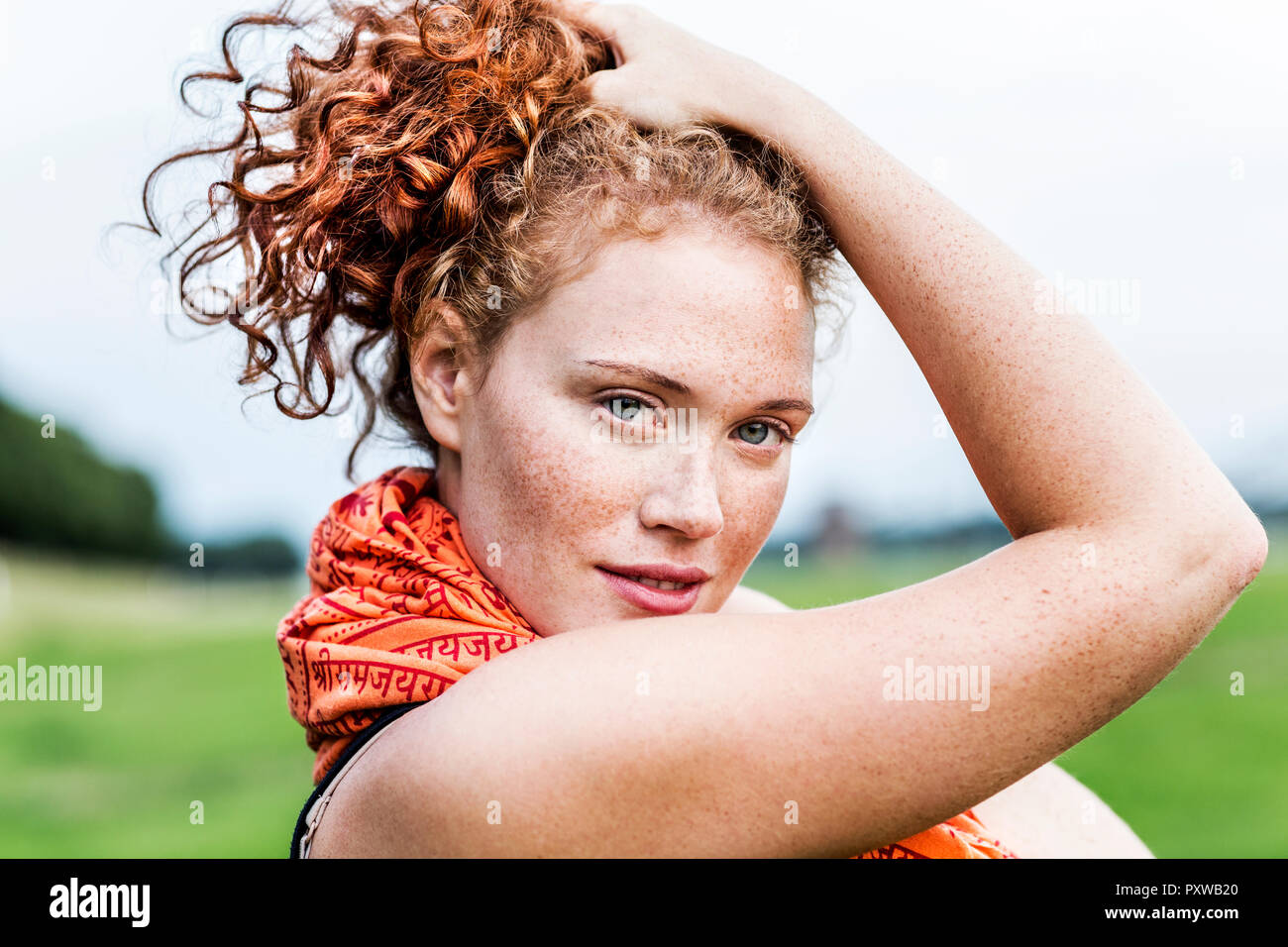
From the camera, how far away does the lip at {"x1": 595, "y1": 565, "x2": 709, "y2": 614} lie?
2.00 m

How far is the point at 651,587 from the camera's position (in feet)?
6.66

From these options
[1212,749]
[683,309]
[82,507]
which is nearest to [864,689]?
[683,309]

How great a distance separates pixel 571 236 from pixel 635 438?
0.44m

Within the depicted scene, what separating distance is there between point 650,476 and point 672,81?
0.83 metres

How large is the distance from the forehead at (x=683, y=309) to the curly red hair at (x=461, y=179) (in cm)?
6

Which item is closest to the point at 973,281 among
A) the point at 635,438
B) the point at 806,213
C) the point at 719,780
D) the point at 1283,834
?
the point at 806,213

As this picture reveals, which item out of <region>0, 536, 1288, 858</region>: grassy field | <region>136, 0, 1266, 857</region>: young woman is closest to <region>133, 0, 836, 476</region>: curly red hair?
<region>136, 0, 1266, 857</region>: young woman

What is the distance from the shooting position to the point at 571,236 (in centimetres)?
211

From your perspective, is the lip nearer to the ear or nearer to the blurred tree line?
the ear

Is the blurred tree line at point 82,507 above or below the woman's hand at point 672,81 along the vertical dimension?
above

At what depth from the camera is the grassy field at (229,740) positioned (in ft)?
31.7

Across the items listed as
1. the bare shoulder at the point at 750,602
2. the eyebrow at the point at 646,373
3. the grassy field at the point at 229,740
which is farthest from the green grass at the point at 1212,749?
the eyebrow at the point at 646,373

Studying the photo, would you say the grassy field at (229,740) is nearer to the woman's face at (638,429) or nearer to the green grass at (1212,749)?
the green grass at (1212,749)
